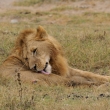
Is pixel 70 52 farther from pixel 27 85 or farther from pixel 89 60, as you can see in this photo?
pixel 27 85

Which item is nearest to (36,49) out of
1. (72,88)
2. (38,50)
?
(38,50)

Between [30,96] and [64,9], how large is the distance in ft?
48.5

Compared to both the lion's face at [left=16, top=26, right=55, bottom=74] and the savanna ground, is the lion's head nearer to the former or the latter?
the lion's face at [left=16, top=26, right=55, bottom=74]

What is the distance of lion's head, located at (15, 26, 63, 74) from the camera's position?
19.1 feet

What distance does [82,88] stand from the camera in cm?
570

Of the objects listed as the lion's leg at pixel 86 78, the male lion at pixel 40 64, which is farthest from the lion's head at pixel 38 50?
the lion's leg at pixel 86 78

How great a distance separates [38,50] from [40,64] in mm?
206

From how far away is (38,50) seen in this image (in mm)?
5875

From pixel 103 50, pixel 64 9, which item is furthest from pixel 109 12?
pixel 103 50

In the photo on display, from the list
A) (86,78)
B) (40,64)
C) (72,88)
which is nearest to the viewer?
(72,88)

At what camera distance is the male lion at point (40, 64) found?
19.1 feet

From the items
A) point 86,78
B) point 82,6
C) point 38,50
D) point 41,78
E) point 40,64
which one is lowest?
point 82,6

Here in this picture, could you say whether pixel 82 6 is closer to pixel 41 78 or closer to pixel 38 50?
pixel 38 50

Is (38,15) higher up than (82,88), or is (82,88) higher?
(82,88)
